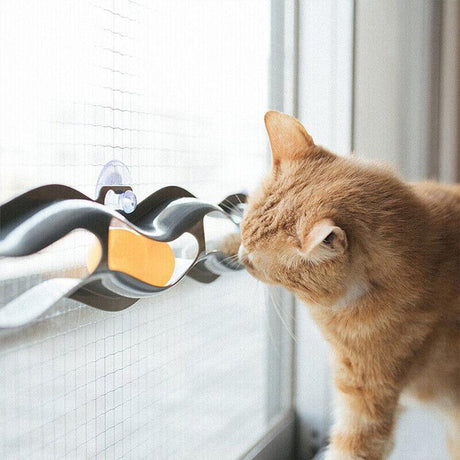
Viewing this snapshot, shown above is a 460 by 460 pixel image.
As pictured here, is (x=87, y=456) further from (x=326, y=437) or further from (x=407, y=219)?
(x=326, y=437)

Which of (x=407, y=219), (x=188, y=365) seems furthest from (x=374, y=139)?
(x=188, y=365)

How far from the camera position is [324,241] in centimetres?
77

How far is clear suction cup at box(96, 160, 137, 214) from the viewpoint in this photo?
0.69 meters

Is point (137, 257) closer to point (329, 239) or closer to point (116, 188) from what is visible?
point (116, 188)

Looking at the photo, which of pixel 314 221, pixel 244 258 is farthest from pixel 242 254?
pixel 314 221

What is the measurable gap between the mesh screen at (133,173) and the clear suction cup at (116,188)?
37mm

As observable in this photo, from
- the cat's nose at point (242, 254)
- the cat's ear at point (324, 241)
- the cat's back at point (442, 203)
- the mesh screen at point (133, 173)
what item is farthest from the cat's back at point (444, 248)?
the mesh screen at point (133, 173)

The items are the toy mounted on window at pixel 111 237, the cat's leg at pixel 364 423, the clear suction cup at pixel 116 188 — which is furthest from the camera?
the cat's leg at pixel 364 423

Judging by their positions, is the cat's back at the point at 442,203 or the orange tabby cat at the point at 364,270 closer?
the orange tabby cat at the point at 364,270

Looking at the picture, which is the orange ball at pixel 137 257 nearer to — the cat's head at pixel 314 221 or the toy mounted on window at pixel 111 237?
the toy mounted on window at pixel 111 237

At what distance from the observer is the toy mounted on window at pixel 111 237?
0.53 meters

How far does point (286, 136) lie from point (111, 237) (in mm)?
436

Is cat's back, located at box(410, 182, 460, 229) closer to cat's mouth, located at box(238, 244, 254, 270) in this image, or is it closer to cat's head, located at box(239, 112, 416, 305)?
cat's head, located at box(239, 112, 416, 305)

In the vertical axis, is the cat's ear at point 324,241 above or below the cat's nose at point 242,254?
above
